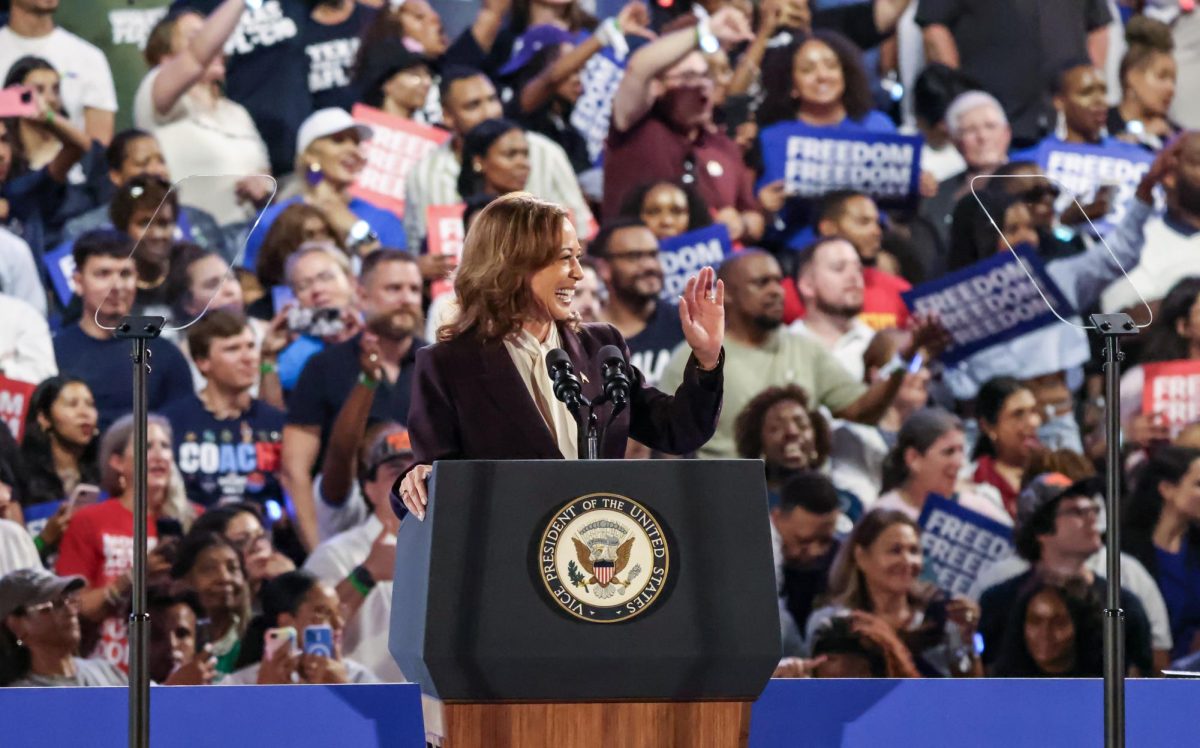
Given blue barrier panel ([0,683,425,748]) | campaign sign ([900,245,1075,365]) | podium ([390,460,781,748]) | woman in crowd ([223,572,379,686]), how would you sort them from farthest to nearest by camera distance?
campaign sign ([900,245,1075,365]), woman in crowd ([223,572,379,686]), blue barrier panel ([0,683,425,748]), podium ([390,460,781,748])

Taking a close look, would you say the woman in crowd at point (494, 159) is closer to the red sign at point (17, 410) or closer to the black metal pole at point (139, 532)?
the red sign at point (17, 410)

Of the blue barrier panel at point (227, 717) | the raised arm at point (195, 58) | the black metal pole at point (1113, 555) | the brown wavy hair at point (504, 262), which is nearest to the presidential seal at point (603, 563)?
the brown wavy hair at point (504, 262)

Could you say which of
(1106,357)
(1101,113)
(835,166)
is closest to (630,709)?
(1106,357)

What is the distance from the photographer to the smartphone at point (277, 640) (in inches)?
163

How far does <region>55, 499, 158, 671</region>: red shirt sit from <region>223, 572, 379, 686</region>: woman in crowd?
0.36 metres

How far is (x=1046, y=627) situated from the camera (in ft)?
14.1

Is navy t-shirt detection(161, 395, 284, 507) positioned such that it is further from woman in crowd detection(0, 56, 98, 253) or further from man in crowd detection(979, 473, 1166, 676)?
man in crowd detection(979, 473, 1166, 676)

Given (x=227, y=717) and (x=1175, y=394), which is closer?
(x=227, y=717)

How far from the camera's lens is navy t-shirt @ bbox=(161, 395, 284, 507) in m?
4.21

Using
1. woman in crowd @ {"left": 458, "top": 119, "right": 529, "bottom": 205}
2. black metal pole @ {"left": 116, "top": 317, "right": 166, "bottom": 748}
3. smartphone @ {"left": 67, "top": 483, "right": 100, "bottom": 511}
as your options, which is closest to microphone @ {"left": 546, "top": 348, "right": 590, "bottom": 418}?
black metal pole @ {"left": 116, "top": 317, "right": 166, "bottom": 748}

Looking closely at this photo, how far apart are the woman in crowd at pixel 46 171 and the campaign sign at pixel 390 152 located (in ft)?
2.43

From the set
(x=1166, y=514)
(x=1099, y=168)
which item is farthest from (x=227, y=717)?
(x=1099, y=168)

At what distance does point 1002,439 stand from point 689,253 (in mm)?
1048

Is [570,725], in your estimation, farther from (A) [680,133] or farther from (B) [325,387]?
(A) [680,133]
